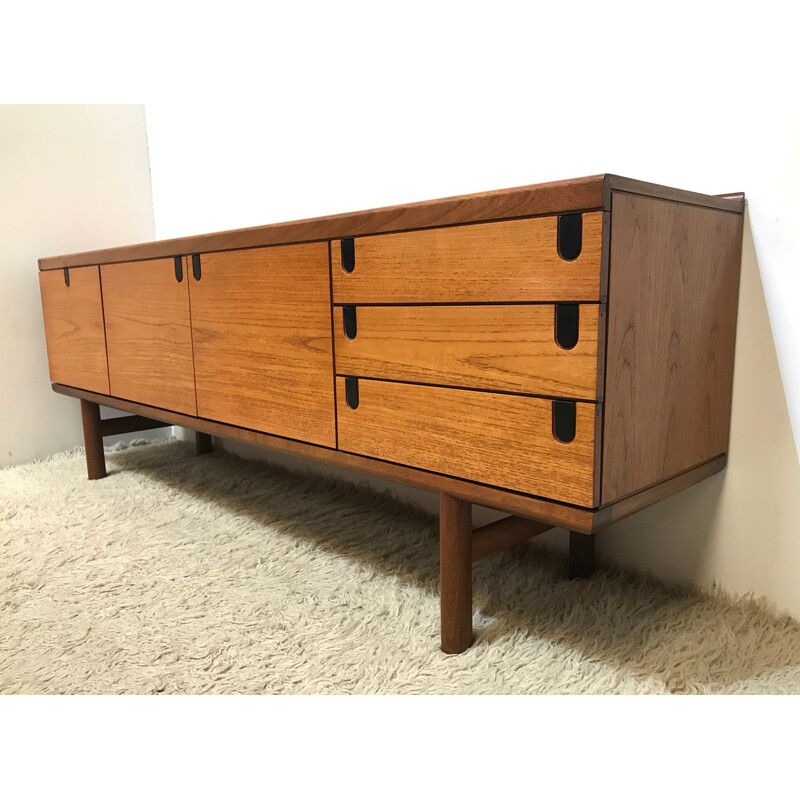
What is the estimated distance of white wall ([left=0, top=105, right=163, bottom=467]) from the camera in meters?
1.81

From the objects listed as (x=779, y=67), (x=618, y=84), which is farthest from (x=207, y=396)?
(x=779, y=67)

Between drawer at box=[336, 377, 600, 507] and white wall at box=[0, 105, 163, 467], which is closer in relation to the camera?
drawer at box=[336, 377, 600, 507]

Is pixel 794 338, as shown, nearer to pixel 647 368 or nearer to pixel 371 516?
pixel 647 368

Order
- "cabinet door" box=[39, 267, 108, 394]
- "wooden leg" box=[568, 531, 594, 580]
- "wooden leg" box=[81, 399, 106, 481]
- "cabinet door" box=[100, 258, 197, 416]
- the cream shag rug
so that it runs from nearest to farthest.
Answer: the cream shag rug → "wooden leg" box=[568, 531, 594, 580] → "cabinet door" box=[100, 258, 197, 416] → "cabinet door" box=[39, 267, 108, 394] → "wooden leg" box=[81, 399, 106, 481]

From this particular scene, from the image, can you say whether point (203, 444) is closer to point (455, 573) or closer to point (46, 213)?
point (46, 213)

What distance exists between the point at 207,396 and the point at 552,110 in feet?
2.60

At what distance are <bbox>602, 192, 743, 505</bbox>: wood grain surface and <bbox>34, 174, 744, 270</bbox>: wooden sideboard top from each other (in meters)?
0.02

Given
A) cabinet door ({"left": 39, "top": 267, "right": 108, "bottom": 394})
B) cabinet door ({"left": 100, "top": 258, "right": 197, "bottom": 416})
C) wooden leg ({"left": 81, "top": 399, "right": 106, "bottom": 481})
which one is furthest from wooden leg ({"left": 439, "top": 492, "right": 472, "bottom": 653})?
wooden leg ({"left": 81, "top": 399, "right": 106, "bottom": 481})

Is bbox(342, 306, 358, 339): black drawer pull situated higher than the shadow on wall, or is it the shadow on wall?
bbox(342, 306, 358, 339): black drawer pull

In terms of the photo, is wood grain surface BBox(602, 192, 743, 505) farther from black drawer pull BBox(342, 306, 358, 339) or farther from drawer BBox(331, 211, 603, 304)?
black drawer pull BBox(342, 306, 358, 339)

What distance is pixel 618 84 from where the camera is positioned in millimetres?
1014

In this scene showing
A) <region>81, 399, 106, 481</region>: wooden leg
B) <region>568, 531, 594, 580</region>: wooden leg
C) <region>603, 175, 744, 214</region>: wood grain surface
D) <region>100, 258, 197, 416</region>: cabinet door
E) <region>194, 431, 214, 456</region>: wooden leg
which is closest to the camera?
<region>603, 175, 744, 214</region>: wood grain surface

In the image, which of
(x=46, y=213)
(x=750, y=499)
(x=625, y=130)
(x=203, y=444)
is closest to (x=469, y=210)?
(x=625, y=130)

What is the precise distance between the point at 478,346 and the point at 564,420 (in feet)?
0.46
